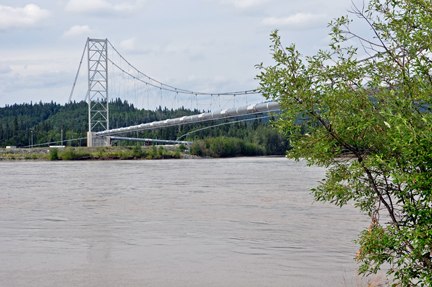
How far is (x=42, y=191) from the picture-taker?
22.0 metres

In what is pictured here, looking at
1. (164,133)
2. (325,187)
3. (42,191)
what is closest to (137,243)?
(325,187)

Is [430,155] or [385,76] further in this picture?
[385,76]

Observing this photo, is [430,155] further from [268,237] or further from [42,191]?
[42,191]

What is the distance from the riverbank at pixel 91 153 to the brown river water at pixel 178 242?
54366 mm

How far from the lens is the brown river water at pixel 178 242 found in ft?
23.5

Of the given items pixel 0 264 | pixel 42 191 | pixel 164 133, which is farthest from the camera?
pixel 164 133

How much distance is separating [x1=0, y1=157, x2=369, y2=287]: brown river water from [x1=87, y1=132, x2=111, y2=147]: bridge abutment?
56763 millimetres

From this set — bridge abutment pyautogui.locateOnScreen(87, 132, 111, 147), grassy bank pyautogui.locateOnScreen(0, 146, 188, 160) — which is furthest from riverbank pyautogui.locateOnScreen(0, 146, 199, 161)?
bridge abutment pyautogui.locateOnScreen(87, 132, 111, 147)

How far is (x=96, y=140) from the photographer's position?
75.4 m

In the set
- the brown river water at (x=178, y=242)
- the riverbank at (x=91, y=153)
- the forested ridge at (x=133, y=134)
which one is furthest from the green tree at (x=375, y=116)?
the riverbank at (x=91, y=153)

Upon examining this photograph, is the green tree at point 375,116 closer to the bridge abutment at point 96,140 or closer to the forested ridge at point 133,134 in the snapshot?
the forested ridge at point 133,134

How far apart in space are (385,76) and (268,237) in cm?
677

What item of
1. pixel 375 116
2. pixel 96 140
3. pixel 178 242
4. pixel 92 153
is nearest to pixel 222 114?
pixel 92 153

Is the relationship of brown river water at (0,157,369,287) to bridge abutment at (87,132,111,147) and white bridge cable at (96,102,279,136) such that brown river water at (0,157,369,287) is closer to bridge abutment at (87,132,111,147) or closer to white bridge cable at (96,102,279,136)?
white bridge cable at (96,102,279,136)
